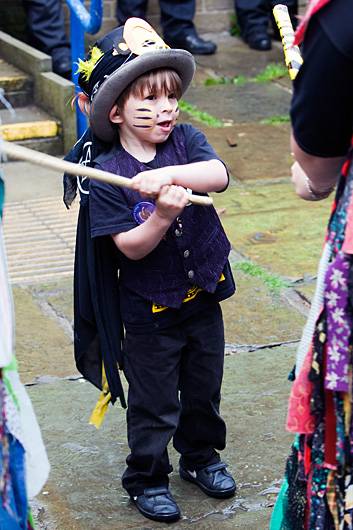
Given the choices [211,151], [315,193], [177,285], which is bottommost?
[177,285]

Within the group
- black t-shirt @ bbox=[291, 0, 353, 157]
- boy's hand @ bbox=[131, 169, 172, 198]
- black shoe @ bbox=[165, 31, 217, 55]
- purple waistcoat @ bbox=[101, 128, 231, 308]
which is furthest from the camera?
black shoe @ bbox=[165, 31, 217, 55]

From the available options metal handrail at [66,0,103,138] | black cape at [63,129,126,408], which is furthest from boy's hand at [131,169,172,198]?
metal handrail at [66,0,103,138]

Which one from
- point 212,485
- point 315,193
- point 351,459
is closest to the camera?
point 351,459

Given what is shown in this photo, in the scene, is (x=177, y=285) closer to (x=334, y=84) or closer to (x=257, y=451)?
(x=257, y=451)

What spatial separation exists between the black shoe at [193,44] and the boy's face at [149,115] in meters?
5.43

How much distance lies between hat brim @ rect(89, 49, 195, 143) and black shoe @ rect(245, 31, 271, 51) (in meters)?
5.71

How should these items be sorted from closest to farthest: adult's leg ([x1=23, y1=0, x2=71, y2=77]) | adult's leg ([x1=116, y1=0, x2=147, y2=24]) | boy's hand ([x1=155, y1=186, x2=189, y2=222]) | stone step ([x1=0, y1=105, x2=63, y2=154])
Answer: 1. boy's hand ([x1=155, y1=186, x2=189, y2=222])
2. stone step ([x1=0, y1=105, x2=63, y2=154])
3. adult's leg ([x1=23, y1=0, x2=71, y2=77])
4. adult's leg ([x1=116, y1=0, x2=147, y2=24])

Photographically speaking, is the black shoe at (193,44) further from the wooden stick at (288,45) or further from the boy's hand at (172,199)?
the boy's hand at (172,199)

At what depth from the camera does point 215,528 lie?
10.5 feet

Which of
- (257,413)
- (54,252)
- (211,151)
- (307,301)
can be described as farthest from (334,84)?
(54,252)

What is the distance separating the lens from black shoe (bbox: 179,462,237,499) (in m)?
3.34

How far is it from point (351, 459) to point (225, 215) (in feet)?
10.7

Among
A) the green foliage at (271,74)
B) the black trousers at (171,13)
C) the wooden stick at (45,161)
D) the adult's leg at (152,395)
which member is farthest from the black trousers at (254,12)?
the wooden stick at (45,161)

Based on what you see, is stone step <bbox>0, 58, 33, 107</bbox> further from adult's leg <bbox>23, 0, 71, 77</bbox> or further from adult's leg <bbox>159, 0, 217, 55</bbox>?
adult's leg <bbox>159, 0, 217, 55</bbox>
